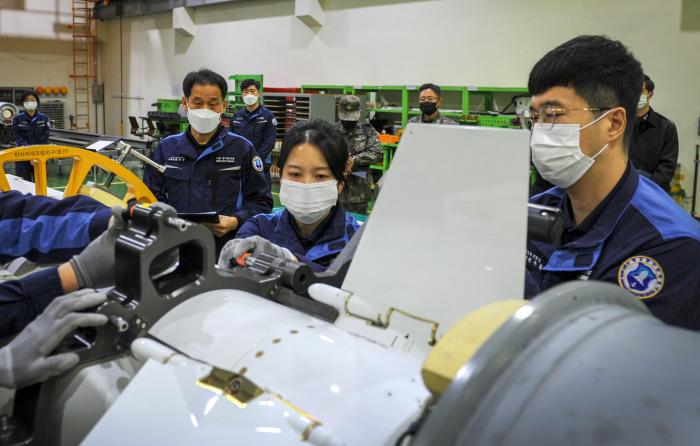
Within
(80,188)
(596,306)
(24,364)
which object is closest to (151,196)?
(80,188)

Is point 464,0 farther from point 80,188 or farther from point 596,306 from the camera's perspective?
point 596,306

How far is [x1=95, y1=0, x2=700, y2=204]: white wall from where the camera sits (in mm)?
5559

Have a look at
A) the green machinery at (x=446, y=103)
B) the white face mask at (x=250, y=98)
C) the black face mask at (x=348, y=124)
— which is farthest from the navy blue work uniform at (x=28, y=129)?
the black face mask at (x=348, y=124)

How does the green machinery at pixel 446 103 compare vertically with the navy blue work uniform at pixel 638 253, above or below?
above

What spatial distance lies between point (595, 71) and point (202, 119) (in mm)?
1876

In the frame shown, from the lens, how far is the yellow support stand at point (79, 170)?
8.21ft

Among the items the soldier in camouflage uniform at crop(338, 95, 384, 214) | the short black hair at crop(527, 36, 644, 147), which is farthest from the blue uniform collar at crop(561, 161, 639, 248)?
the soldier in camouflage uniform at crop(338, 95, 384, 214)

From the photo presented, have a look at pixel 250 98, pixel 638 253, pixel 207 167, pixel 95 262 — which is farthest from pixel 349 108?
pixel 95 262

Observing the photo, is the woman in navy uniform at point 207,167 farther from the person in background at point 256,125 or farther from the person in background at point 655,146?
the person in background at point 256,125

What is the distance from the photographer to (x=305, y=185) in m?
1.66

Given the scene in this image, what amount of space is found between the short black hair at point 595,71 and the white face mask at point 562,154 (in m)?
0.05

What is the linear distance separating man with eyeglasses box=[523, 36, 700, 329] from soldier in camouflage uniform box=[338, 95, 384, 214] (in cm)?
365

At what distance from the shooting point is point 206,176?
2.63 meters

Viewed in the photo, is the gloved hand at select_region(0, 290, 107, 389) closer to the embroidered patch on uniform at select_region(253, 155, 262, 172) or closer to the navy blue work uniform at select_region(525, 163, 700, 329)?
the navy blue work uniform at select_region(525, 163, 700, 329)
